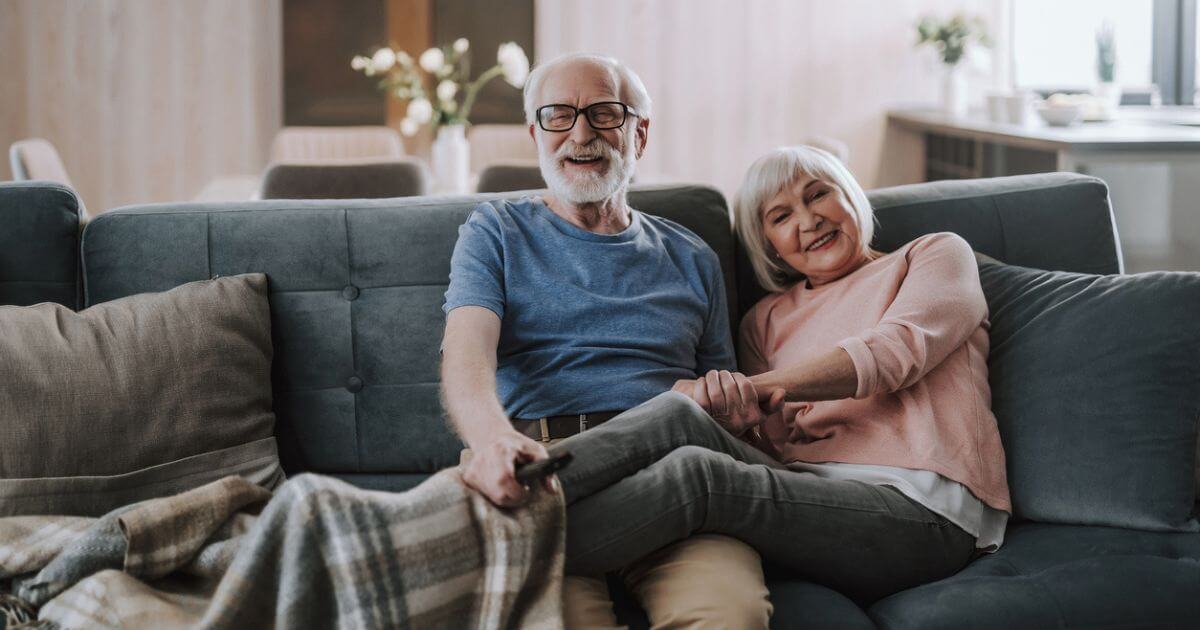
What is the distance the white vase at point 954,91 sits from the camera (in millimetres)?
4973

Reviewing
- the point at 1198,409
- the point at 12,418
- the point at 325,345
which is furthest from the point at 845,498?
the point at 12,418

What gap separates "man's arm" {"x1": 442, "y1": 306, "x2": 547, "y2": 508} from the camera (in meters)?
1.39

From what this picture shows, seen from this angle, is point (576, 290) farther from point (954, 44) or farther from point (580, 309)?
point (954, 44)

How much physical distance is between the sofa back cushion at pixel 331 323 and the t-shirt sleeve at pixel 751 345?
0.54 meters

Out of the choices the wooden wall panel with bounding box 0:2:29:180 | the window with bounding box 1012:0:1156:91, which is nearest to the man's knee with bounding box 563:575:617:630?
the window with bounding box 1012:0:1156:91

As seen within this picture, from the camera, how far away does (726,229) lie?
2.08m

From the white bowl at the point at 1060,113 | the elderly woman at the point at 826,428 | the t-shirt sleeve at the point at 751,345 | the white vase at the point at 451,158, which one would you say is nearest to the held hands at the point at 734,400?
the elderly woman at the point at 826,428

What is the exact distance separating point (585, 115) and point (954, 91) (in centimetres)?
347

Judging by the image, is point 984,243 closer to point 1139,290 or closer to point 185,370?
point 1139,290

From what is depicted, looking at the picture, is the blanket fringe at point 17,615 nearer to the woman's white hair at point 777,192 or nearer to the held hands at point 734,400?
the held hands at point 734,400

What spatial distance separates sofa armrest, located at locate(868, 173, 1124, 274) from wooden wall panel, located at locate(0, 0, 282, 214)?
364 centimetres

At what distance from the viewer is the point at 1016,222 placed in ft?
6.88

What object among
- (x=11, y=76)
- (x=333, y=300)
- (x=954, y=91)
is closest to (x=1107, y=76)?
(x=954, y=91)

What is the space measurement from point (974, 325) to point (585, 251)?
2.11 feet
